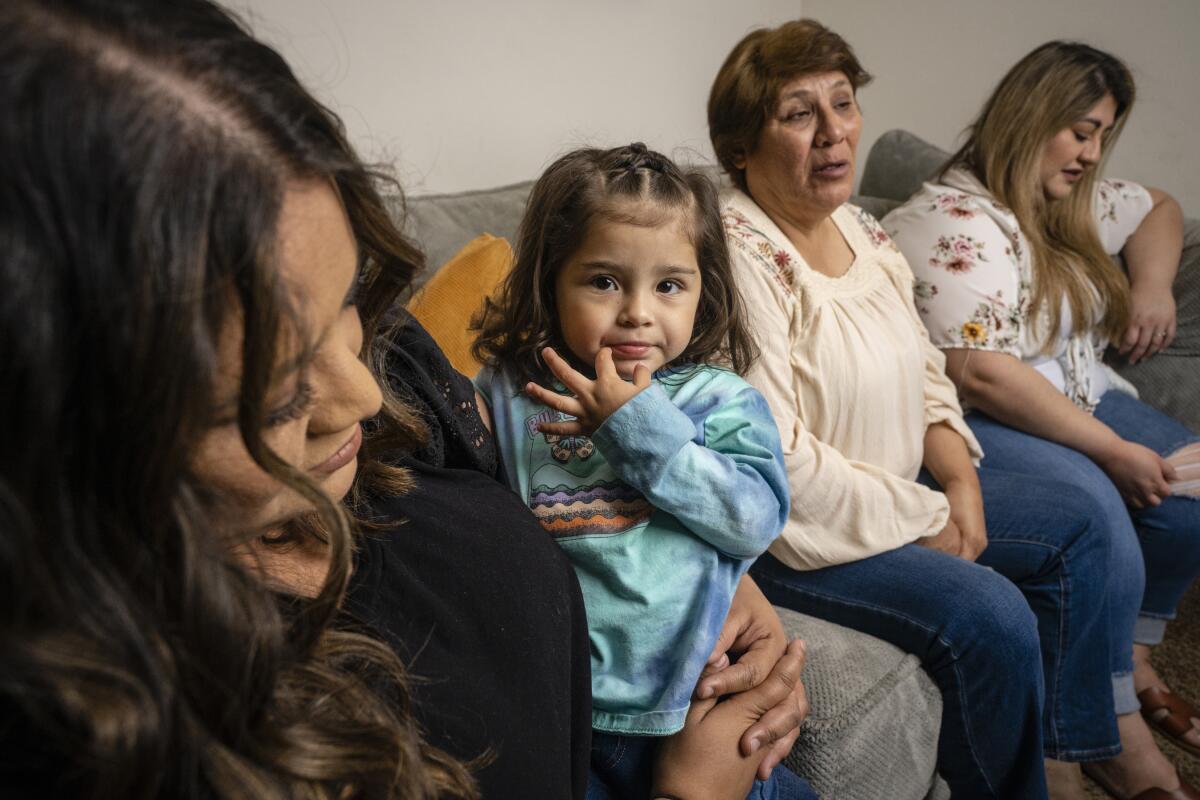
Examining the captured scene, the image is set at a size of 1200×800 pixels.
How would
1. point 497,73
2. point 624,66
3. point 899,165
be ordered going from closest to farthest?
point 497,73 → point 624,66 → point 899,165

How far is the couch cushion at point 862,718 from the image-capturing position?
111 cm

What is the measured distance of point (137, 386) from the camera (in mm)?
435

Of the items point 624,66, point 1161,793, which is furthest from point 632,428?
point 624,66

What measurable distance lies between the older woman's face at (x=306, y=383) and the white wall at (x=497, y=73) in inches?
42.9

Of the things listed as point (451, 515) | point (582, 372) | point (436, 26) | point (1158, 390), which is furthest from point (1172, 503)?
point (436, 26)

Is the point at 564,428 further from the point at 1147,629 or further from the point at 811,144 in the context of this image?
the point at 1147,629

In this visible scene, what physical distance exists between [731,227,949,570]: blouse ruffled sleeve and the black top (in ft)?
1.97

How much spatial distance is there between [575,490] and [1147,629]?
62.9 inches

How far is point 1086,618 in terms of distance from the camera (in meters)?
1.51

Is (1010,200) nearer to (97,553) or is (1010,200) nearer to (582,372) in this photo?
(582,372)

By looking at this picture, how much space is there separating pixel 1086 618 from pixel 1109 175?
2.20m

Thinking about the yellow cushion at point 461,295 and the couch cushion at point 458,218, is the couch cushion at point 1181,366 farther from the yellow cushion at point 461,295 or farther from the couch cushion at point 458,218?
the yellow cushion at point 461,295

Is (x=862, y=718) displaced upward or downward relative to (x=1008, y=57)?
downward

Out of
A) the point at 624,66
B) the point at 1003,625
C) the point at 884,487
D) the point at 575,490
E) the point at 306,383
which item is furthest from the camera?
the point at 624,66
